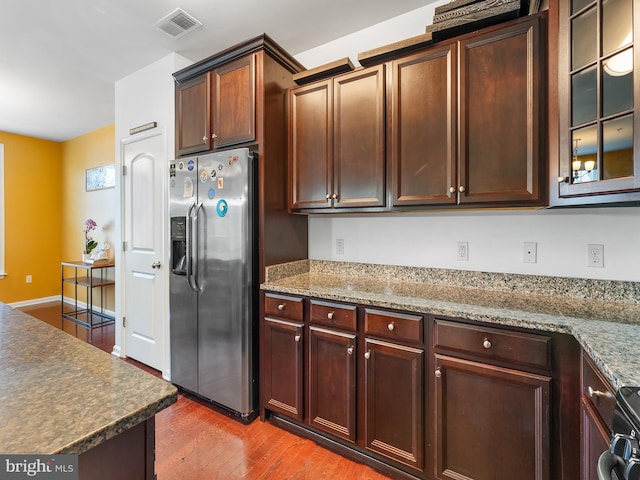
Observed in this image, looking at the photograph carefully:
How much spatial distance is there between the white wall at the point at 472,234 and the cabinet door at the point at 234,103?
0.71 metres

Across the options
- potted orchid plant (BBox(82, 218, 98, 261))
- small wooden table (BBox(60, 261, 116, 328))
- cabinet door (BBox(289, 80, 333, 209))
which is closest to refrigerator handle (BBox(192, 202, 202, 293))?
cabinet door (BBox(289, 80, 333, 209))

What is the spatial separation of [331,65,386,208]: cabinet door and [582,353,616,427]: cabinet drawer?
118 centimetres

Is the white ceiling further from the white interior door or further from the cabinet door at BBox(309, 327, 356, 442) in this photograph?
the cabinet door at BBox(309, 327, 356, 442)

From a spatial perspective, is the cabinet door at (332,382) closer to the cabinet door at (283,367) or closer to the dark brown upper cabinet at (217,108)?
the cabinet door at (283,367)

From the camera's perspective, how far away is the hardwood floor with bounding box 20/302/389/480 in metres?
1.63

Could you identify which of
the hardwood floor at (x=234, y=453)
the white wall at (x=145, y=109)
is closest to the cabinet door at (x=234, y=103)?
the white wall at (x=145, y=109)

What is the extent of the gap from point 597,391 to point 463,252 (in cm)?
102

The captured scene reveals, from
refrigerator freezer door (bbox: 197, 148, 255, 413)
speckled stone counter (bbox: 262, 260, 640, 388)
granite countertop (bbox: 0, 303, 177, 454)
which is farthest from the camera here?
refrigerator freezer door (bbox: 197, 148, 255, 413)

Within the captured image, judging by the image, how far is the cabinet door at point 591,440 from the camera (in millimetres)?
971

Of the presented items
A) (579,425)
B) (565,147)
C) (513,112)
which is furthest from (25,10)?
(579,425)

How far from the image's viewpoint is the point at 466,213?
1.94 metres

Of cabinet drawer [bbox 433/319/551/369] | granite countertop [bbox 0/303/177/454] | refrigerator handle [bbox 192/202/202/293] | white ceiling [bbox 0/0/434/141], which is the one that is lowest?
cabinet drawer [bbox 433/319/551/369]

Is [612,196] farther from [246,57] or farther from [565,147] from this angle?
[246,57]

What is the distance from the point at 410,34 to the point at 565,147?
137 centimetres
